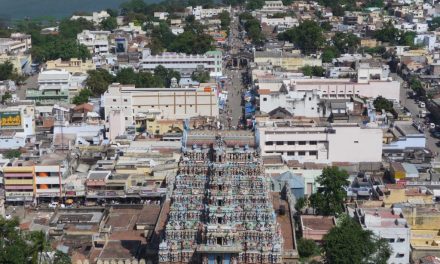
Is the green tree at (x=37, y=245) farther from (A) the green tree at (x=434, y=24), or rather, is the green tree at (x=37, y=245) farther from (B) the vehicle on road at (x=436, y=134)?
(A) the green tree at (x=434, y=24)

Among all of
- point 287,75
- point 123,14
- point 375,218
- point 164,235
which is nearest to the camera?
point 164,235

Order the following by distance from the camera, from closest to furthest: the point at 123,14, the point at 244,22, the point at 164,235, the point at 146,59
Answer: the point at 164,235 < the point at 146,59 < the point at 244,22 < the point at 123,14

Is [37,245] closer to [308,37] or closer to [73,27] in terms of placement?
[308,37]

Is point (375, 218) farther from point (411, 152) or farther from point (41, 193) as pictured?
point (41, 193)

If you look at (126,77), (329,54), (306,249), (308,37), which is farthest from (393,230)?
(308,37)

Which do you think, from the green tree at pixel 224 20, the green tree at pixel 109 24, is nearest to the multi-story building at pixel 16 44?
the green tree at pixel 109 24

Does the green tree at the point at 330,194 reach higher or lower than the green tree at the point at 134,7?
lower

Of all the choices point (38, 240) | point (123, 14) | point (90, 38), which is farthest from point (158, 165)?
point (123, 14)
